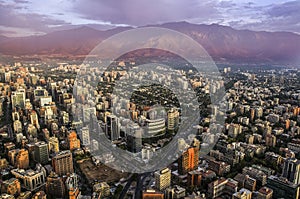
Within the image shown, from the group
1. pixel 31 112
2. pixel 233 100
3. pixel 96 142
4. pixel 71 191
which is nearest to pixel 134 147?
pixel 96 142

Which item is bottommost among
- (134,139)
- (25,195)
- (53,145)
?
(25,195)

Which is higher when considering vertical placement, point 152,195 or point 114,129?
point 114,129

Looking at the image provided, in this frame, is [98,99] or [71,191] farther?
[98,99]

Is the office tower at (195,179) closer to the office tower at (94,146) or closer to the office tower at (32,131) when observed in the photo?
the office tower at (94,146)

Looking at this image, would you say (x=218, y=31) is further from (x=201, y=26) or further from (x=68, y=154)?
(x=68, y=154)

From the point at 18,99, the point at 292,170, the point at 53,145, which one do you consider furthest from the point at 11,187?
the point at 18,99

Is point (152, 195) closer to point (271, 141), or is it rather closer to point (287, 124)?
point (271, 141)

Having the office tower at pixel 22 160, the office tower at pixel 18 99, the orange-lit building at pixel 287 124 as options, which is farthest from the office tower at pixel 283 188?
the office tower at pixel 18 99
